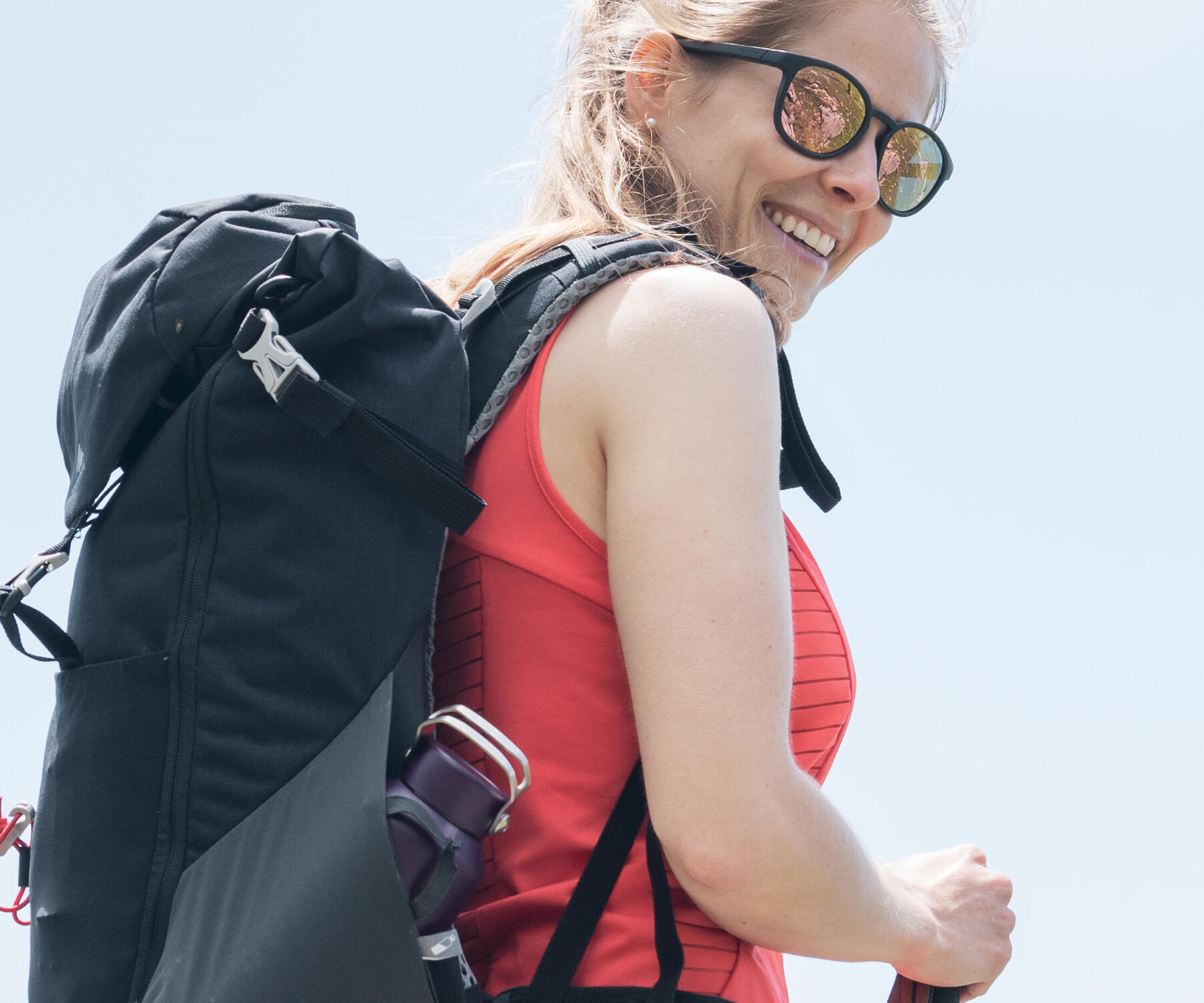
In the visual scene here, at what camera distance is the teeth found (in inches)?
88.0

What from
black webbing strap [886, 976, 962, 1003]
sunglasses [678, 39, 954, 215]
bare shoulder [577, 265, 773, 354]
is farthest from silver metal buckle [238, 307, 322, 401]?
black webbing strap [886, 976, 962, 1003]

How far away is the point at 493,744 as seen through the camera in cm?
150

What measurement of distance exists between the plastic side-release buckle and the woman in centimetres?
49

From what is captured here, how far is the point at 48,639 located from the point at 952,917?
1239mm

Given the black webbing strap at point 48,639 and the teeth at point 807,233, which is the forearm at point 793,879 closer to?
the black webbing strap at point 48,639

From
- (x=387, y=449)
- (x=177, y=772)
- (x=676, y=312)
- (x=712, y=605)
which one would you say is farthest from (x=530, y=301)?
(x=177, y=772)

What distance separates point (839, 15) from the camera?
2.15m

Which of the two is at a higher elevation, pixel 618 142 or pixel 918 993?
pixel 618 142

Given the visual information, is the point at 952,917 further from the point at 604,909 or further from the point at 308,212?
the point at 308,212

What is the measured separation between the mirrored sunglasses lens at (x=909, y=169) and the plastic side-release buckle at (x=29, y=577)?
1448mm

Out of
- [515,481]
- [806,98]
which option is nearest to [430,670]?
[515,481]

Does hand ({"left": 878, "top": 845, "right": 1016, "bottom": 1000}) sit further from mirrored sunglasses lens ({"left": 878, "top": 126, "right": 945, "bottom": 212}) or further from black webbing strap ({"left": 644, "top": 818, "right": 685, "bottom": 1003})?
mirrored sunglasses lens ({"left": 878, "top": 126, "right": 945, "bottom": 212})

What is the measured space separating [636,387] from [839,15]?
0.95 m

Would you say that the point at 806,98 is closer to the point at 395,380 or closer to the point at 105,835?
the point at 395,380
